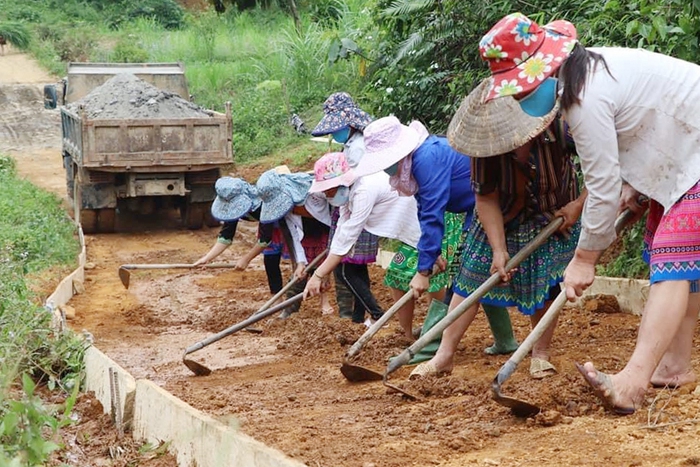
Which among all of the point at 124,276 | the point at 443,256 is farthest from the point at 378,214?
the point at 124,276

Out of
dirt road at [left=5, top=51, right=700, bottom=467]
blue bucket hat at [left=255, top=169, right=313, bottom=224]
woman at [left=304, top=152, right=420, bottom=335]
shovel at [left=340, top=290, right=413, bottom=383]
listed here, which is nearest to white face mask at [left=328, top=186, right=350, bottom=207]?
woman at [left=304, top=152, right=420, bottom=335]

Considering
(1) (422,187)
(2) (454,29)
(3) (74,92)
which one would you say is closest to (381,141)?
(1) (422,187)

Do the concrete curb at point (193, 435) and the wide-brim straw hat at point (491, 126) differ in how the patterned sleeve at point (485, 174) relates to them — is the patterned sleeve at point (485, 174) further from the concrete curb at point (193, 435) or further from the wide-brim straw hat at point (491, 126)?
the concrete curb at point (193, 435)

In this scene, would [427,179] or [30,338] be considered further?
[30,338]

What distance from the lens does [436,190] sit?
5832mm

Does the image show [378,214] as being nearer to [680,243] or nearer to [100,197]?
[680,243]

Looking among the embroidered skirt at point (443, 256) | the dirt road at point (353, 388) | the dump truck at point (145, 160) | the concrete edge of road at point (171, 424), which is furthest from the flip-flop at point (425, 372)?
the dump truck at point (145, 160)

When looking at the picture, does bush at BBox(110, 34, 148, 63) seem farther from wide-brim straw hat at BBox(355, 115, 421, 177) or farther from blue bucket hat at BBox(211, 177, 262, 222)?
wide-brim straw hat at BBox(355, 115, 421, 177)

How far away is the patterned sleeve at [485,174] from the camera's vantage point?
200 inches

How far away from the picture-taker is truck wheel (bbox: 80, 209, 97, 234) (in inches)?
554

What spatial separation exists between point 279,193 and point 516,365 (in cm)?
421

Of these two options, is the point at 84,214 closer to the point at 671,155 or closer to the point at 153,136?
the point at 153,136

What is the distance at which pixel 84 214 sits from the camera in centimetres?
1407

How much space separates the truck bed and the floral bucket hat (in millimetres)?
6160
